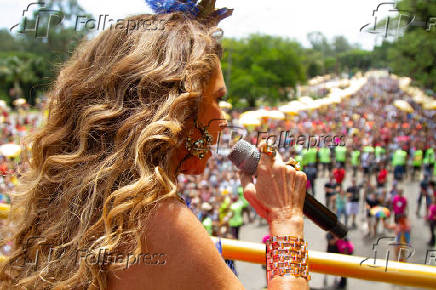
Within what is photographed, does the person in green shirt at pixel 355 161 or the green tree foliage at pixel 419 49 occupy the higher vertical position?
the green tree foliage at pixel 419 49

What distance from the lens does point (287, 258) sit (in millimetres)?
1069

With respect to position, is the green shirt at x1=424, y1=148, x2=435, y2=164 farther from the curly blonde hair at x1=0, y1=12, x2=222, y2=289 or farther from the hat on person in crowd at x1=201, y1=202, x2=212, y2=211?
the curly blonde hair at x1=0, y1=12, x2=222, y2=289

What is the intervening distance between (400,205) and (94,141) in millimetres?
8208

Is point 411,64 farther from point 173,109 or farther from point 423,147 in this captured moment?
point 173,109

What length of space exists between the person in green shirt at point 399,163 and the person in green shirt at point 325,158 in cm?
178

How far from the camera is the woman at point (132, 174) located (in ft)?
3.07

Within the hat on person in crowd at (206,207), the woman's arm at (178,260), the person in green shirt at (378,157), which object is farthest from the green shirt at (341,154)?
the woman's arm at (178,260)

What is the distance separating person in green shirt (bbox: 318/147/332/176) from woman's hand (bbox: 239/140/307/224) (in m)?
8.40

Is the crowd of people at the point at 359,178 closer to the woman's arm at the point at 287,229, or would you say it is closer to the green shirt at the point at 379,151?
the green shirt at the point at 379,151

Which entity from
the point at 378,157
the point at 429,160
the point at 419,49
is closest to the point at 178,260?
the point at 429,160

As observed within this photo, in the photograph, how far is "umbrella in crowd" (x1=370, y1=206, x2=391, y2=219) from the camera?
7.61m

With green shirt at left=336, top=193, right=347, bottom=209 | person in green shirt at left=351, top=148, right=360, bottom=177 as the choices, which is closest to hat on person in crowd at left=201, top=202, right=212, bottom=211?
green shirt at left=336, top=193, right=347, bottom=209

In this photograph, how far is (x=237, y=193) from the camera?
9086mm

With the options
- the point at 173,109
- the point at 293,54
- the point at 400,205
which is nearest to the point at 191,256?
the point at 173,109
